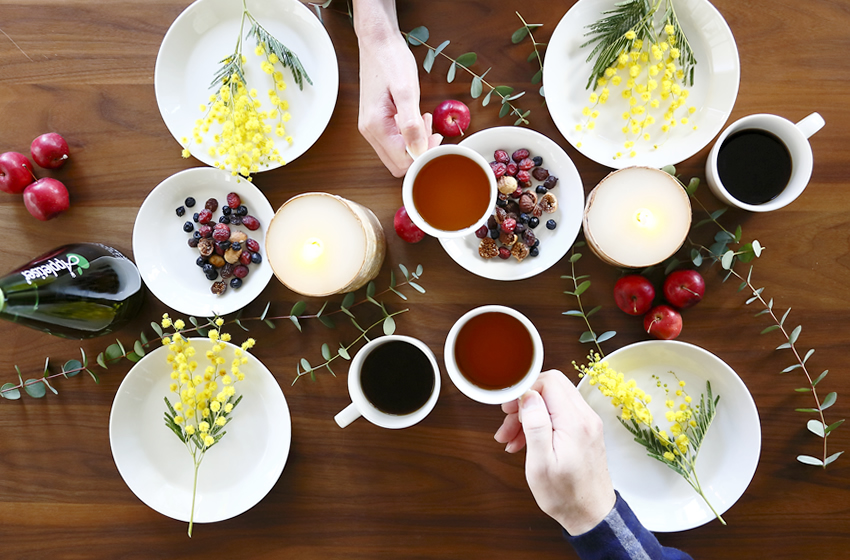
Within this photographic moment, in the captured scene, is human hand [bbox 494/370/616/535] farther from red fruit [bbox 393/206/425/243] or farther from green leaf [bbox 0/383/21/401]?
green leaf [bbox 0/383/21/401]

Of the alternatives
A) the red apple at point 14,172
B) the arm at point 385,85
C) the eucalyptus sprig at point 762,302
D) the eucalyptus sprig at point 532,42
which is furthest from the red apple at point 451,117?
the red apple at point 14,172


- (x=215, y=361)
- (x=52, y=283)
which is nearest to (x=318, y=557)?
(x=215, y=361)

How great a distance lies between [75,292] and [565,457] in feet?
3.04

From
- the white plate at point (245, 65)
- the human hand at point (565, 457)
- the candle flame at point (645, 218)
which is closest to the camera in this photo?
the human hand at point (565, 457)

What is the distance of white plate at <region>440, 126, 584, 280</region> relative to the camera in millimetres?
959

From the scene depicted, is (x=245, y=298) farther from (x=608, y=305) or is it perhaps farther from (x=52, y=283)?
(x=608, y=305)

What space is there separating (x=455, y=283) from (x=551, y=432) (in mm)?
354

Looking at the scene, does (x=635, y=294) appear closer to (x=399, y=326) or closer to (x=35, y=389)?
(x=399, y=326)

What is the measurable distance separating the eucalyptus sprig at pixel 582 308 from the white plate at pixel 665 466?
5cm

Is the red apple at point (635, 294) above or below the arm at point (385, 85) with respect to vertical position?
below

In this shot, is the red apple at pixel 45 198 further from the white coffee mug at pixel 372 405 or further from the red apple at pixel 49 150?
the white coffee mug at pixel 372 405

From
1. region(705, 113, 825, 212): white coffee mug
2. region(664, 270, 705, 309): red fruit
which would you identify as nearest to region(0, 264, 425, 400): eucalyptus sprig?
region(664, 270, 705, 309): red fruit

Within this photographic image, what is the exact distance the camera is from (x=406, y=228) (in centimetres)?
100

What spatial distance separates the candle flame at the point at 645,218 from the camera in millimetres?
915
